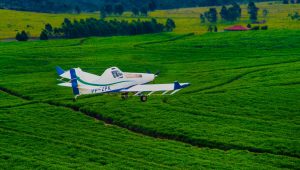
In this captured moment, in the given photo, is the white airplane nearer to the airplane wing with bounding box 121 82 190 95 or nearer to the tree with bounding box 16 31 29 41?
the airplane wing with bounding box 121 82 190 95

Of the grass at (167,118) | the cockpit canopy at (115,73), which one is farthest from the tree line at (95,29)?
the cockpit canopy at (115,73)

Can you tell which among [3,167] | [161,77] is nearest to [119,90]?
[3,167]

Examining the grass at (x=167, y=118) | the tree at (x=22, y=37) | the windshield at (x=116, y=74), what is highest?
the windshield at (x=116, y=74)

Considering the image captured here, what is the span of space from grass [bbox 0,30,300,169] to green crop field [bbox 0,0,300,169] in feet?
0.36

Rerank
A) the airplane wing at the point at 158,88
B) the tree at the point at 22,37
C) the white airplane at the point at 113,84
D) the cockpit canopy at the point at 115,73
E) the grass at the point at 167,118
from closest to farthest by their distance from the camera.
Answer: the grass at the point at 167,118 → the airplane wing at the point at 158,88 → the white airplane at the point at 113,84 → the cockpit canopy at the point at 115,73 → the tree at the point at 22,37

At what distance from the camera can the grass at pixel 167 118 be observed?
59844mm

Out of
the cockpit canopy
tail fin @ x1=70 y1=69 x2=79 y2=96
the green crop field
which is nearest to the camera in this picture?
the green crop field

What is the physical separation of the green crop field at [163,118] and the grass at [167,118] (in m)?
0.11

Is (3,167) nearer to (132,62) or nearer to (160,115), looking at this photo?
(160,115)

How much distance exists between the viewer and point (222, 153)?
61531 mm

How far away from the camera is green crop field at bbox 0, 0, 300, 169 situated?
59.5m

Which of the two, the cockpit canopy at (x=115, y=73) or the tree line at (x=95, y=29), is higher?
the cockpit canopy at (x=115, y=73)

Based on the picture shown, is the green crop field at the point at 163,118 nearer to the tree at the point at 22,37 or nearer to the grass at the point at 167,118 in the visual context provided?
the grass at the point at 167,118

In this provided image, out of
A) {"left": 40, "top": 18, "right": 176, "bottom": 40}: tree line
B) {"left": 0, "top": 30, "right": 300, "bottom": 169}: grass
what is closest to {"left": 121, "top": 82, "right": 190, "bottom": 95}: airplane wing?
{"left": 0, "top": 30, "right": 300, "bottom": 169}: grass
